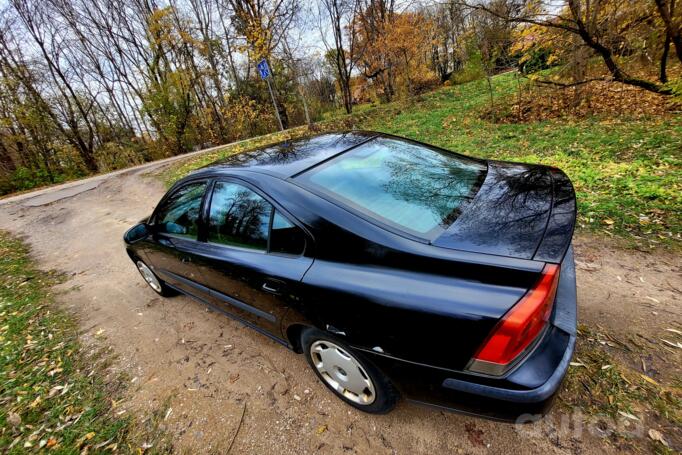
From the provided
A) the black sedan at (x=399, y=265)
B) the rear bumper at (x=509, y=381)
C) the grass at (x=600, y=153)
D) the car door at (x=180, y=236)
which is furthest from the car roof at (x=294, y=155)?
the grass at (x=600, y=153)

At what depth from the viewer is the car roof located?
207cm

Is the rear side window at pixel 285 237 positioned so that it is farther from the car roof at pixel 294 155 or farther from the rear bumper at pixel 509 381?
the rear bumper at pixel 509 381

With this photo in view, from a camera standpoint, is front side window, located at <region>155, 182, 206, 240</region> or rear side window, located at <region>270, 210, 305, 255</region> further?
front side window, located at <region>155, 182, 206, 240</region>

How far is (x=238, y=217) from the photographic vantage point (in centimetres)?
219

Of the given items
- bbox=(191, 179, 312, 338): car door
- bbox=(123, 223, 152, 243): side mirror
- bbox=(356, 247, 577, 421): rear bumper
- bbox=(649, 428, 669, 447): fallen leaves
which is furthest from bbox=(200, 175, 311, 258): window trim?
bbox=(649, 428, 669, 447): fallen leaves

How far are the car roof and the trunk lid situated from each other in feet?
3.39

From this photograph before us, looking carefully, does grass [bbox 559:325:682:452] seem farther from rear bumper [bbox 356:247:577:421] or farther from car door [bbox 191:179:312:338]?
car door [bbox 191:179:312:338]

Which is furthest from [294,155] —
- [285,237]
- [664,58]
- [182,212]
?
[664,58]

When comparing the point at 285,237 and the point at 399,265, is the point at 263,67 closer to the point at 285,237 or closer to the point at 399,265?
the point at 285,237

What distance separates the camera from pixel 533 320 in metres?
1.26

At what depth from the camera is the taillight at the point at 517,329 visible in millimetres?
1225

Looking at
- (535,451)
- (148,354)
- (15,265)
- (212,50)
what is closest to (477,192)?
(535,451)

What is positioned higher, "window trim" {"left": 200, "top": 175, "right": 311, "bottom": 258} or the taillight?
"window trim" {"left": 200, "top": 175, "right": 311, "bottom": 258}

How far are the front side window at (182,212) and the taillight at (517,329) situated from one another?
7.45ft
